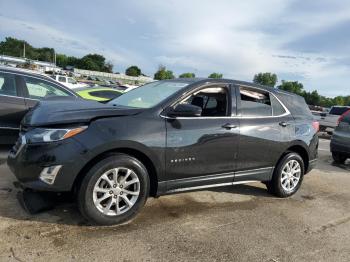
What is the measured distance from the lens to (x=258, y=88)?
211 inches

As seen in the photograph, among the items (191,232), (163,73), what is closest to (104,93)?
(191,232)

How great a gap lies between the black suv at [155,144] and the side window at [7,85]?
2.50 meters

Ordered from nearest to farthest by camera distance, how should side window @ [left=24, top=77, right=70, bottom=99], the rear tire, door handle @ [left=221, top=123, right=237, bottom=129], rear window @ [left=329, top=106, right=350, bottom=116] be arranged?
1. door handle @ [left=221, top=123, right=237, bottom=129]
2. side window @ [left=24, top=77, right=70, bottom=99]
3. the rear tire
4. rear window @ [left=329, top=106, right=350, bottom=116]

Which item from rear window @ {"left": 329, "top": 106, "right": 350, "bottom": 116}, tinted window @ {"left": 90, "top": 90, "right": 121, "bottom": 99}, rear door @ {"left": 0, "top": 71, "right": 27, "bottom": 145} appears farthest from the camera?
rear window @ {"left": 329, "top": 106, "right": 350, "bottom": 116}

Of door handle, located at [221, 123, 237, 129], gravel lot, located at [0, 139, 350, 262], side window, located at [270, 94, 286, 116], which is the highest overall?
side window, located at [270, 94, 286, 116]

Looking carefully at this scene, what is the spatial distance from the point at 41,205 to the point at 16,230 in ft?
1.49

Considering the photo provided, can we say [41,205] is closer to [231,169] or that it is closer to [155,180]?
[155,180]

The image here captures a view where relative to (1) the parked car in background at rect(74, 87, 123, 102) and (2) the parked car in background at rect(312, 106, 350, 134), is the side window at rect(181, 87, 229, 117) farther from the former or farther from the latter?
(2) the parked car in background at rect(312, 106, 350, 134)

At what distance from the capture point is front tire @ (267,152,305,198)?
5.48 metres

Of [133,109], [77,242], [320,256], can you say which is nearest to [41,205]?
[77,242]

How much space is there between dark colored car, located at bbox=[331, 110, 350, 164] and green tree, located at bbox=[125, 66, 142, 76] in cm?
12908

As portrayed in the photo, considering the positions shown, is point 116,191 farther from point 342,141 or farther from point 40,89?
point 342,141

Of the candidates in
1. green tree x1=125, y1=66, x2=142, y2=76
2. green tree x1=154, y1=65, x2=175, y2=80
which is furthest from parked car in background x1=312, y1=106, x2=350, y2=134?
green tree x1=125, y1=66, x2=142, y2=76

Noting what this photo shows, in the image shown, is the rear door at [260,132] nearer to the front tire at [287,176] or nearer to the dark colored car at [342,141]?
the front tire at [287,176]
